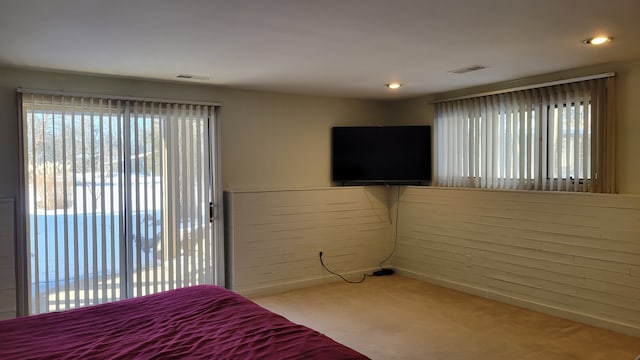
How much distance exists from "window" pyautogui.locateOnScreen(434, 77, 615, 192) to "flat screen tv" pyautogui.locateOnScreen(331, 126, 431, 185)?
195mm

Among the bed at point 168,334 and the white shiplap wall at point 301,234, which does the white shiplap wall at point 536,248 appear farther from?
the bed at point 168,334

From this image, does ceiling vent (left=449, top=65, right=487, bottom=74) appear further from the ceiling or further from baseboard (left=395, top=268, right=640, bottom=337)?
baseboard (left=395, top=268, right=640, bottom=337)

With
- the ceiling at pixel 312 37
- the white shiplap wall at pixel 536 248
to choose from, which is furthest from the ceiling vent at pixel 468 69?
the white shiplap wall at pixel 536 248

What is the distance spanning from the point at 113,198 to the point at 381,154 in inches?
123

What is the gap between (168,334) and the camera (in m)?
2.20

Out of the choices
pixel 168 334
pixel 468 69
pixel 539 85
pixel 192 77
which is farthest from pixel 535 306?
pixel 192 77

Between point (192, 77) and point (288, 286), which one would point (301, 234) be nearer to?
point (288, 286)

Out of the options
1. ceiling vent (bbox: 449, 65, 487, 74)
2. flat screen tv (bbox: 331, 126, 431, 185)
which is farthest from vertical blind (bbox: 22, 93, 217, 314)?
ceiling vent (bbox: 449, 65, 487, 74)

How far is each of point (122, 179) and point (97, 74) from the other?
3.28 ft

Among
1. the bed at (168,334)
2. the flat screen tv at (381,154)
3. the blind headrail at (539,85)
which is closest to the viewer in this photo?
the bed at (168,334)

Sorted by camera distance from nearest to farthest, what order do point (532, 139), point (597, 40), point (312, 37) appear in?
1. point (312, 37)
2. point (597, 40)
3. point (532, 139)

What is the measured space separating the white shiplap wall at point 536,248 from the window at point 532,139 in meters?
0.22

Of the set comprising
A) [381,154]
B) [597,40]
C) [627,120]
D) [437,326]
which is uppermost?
[597,40]

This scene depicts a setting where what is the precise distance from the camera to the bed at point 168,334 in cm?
198
